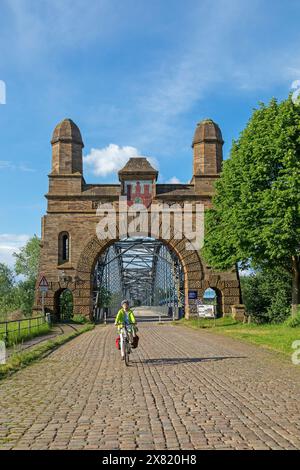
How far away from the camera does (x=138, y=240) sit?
56.4m

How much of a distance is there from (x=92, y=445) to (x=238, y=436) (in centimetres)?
156

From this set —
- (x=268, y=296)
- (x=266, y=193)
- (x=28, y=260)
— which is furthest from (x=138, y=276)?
(x=266, y=193)

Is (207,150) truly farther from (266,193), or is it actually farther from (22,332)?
(22,332)

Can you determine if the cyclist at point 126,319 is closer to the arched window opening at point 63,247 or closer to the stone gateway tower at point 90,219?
the stone gateway tower at point 90,219

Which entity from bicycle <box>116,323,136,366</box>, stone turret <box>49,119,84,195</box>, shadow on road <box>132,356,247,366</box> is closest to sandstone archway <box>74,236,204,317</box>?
stone turret <box>49,119,84,195</box>

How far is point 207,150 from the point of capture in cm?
3675

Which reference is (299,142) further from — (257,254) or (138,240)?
(138,240)

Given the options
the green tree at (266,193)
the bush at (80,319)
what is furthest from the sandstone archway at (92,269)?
the green tree at (266,193)

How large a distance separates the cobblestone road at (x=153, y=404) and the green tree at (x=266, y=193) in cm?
967

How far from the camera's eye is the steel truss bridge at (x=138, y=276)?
45.3 metres

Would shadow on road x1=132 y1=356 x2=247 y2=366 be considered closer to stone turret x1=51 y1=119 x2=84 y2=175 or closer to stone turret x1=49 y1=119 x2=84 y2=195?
stone turret x1=49 y1=119 x2=84 y2=195

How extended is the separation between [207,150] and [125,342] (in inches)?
1011

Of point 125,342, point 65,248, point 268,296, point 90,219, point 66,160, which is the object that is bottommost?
point 125,342
